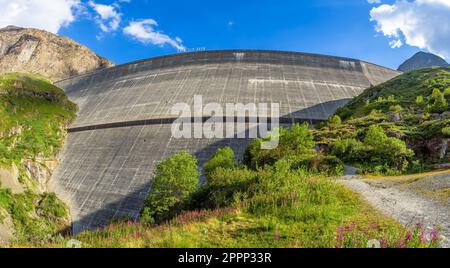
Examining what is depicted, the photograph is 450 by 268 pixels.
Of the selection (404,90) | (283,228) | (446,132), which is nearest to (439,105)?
(446,132)

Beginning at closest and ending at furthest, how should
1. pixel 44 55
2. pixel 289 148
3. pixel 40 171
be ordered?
pixel 289 148 < pixel 40 171 < pixel 44 55

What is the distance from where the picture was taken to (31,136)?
36.9 metres

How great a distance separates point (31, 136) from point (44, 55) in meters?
70.9

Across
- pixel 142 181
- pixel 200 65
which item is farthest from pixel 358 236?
pixel 200 65

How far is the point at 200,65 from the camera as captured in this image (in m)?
46.0

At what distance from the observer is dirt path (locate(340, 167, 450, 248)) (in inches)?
244

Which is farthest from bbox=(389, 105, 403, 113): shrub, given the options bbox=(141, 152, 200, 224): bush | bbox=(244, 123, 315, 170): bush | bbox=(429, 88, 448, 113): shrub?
bbox=(141, 152, 200, 224): bush

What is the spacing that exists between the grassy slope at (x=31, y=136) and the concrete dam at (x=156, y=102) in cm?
192

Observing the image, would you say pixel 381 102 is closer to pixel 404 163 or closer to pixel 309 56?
pixel 404 163

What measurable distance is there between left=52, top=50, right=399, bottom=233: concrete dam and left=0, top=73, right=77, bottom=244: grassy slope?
1.92 meters

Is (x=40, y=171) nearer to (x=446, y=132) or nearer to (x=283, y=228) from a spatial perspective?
(x=283, y=228)

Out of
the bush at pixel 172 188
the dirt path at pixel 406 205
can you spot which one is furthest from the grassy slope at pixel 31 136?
the dirt path at pixel 406 205

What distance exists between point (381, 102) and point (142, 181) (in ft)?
75.1

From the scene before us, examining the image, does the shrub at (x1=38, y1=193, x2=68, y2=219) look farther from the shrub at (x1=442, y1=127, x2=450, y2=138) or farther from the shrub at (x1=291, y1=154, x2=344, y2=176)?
the shrub at (x1=442, y1=127, x2=450, y2=138)
